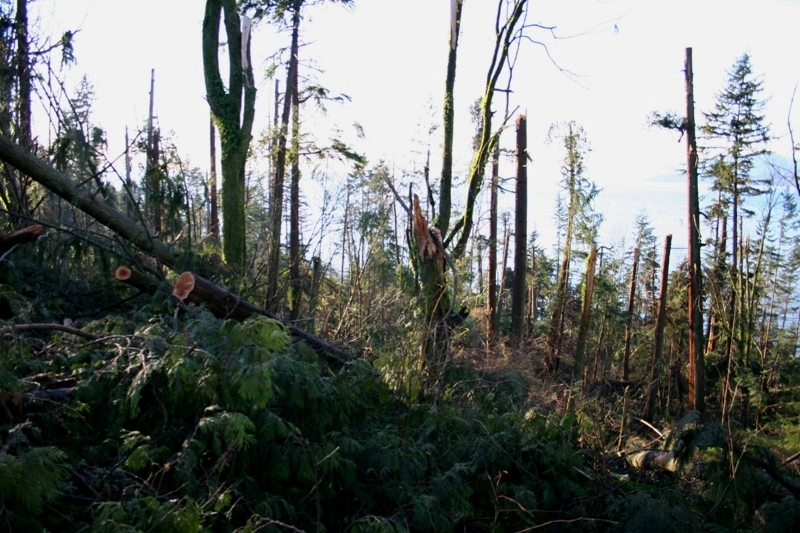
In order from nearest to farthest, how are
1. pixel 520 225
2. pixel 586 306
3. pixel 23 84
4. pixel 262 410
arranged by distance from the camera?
pixel 262 410, pixel 23 84, pixel 520 225, pixel 586 306

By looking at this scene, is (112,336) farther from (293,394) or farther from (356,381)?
(356,381)

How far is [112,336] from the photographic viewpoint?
427cm

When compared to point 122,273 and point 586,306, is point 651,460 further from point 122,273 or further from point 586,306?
point 586,306

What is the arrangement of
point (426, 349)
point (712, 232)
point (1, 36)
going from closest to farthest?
point (426, 349) < point (1, 36) < point (712, 232)

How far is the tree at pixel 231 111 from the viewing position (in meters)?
13.5

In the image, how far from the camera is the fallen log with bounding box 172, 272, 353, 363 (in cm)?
628

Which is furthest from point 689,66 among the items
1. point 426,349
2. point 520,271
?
point 426,349

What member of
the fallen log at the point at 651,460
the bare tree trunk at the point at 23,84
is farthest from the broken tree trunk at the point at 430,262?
the bare tree trunk at the point at 23,84

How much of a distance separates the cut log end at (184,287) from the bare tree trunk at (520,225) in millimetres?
14344

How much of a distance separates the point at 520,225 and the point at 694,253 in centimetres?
508

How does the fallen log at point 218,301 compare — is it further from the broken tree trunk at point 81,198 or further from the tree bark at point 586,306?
the tree bark at point 586,306

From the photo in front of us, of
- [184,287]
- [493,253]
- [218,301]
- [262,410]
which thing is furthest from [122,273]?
[493,253]

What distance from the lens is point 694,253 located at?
721 inches

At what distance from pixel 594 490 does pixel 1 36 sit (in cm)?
971
